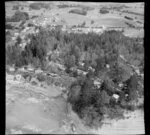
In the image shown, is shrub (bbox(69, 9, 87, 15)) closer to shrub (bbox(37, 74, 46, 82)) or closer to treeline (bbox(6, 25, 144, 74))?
treeline (bbox(6, 25, 144, 74))

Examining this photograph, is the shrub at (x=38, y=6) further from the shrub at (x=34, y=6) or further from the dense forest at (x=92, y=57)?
the dense forest at (x=92, y=57)

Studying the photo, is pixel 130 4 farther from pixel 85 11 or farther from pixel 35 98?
pixel 35 98

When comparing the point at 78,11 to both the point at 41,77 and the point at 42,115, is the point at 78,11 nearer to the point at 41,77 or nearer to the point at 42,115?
the point at 41,77

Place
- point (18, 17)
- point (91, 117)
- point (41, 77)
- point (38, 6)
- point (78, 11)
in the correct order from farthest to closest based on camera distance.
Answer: point (78, 11)
point (38, 6)
point (18, 17)
point (41, 77)
point (91, 117)

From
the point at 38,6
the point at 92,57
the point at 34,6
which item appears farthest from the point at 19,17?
the point at 92,57

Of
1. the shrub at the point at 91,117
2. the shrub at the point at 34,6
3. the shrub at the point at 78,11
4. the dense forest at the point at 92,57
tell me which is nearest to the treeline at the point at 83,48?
the dense forest at the point at 92,57

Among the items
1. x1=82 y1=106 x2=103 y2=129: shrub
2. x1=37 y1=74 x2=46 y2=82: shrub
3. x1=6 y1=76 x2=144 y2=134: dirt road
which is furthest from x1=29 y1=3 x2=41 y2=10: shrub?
x1=82 y1=106 x2=103 y2=129: shrub

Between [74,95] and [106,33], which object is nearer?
[74,95]

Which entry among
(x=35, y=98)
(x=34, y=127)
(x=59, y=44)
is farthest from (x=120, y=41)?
(x=34, y=127)
